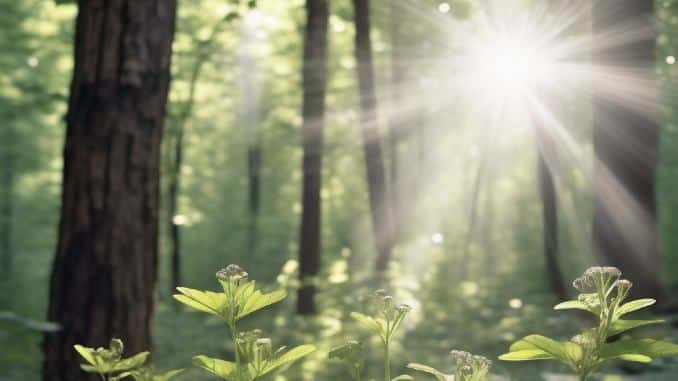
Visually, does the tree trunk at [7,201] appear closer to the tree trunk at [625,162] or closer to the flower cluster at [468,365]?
the tree trunk at [625,162]

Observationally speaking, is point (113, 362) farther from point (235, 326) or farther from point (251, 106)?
point (251, 106)

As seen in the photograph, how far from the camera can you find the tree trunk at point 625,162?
8.04m

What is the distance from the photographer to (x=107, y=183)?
12.9 feet

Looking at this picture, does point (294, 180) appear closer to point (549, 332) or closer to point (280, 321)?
point (280, 321)

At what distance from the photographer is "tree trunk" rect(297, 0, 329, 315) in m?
11.8

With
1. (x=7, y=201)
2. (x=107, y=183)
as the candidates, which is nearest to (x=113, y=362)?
(x=107, y=183)

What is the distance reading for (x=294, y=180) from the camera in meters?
28.3

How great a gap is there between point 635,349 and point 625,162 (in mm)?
7562

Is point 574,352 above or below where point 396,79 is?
below

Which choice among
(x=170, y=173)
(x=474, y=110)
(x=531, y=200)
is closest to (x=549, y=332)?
(x=170, y=173)

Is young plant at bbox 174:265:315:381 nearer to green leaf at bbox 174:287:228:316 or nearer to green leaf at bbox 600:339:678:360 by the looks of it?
green leaf at bbox 174:287:228:316

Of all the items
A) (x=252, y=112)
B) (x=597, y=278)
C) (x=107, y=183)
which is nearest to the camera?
(x=597, y=278)

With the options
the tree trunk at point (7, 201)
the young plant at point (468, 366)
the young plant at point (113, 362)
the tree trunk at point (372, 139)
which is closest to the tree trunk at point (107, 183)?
the young plant at point (113, 362)

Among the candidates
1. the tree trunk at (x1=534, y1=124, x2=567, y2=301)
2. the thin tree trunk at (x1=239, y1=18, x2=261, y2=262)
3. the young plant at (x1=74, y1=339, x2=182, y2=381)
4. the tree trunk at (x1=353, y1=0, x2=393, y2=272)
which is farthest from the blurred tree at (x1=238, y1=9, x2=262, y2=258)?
the young plant at (x1=74, y1=339, x2=182, y2=381)
